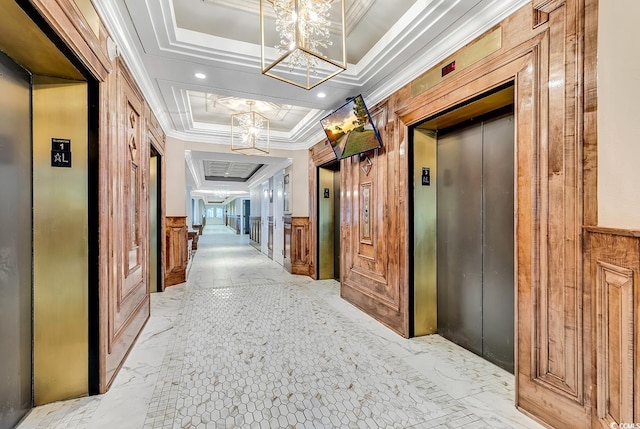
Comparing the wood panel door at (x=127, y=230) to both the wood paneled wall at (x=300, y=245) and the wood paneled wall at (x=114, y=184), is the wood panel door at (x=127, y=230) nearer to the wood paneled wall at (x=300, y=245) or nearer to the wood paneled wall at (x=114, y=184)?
the wood paneled wall at (x=114, y=184)

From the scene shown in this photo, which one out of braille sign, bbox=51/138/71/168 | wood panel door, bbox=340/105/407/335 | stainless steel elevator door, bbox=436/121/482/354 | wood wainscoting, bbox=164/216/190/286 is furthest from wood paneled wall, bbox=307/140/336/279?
braille sign, bbox=51/138/71/168

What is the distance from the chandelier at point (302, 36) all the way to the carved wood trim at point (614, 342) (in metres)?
2.08

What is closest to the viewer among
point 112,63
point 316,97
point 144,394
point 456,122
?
point 144,394

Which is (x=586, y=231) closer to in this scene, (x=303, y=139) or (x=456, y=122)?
(x=456, y=122)

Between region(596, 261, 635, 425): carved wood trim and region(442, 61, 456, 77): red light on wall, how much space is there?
77.5 inches

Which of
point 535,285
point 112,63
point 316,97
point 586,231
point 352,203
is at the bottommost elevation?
point 535,285

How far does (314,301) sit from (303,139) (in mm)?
3535

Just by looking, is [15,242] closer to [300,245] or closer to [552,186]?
Answer: [552,186]

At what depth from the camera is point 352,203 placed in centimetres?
439

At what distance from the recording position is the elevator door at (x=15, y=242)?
175 cm

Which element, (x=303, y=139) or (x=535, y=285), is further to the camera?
(x=303, y=139)

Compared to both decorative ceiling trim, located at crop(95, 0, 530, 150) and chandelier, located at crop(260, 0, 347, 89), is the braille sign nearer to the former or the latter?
decorative ceiling trim, located at crop(95, 0, 530, 150)

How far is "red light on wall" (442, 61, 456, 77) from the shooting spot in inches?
102

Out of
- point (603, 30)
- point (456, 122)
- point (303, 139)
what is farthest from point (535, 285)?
point (303, 139)
